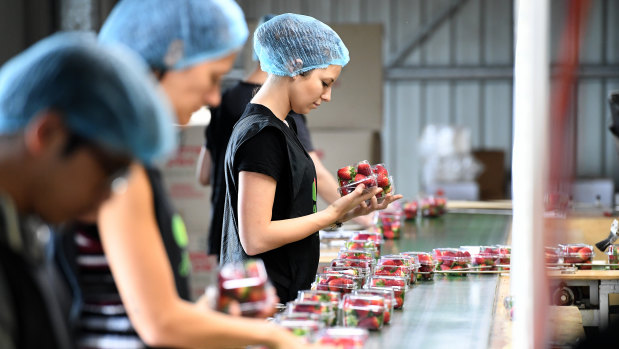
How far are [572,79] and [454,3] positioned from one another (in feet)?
32.6

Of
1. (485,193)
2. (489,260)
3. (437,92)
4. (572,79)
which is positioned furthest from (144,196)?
(437,92)

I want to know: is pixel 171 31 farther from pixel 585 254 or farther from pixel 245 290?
pixel 585 254

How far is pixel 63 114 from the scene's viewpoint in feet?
4.01

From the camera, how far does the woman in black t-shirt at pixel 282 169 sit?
2.50m

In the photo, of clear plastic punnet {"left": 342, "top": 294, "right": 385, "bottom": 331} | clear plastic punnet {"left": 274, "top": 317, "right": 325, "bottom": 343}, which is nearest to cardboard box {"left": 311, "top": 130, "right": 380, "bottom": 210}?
clear plastic punnet {"left": 342, "top": 294, "right": 385, "bottom": 331}

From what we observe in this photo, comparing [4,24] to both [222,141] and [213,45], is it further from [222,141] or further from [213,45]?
[213,45]

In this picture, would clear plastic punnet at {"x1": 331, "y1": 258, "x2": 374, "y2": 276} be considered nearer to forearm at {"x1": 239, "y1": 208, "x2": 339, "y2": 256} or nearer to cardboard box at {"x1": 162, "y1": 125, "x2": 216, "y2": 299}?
forearm at {"x1": 239, "y1": 208, "x2": 339, "y2": 256}

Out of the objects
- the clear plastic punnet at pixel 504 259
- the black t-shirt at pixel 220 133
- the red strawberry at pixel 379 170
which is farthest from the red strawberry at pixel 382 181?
the black t-shirt at pixel 220 133

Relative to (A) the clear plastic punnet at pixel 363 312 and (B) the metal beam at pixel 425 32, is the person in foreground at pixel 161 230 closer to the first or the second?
(A) the clear plastic punnet at pixel 363 312

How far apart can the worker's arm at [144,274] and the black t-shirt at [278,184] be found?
3.35 ft

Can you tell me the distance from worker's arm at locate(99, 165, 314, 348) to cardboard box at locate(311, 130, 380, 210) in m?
4.56

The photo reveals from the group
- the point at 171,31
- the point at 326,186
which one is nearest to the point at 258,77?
the point at 326,186

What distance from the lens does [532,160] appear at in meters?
1.71

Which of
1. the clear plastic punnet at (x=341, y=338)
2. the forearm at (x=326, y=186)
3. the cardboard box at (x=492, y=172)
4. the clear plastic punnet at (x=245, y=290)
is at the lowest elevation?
the cardboard box at (x=492, y=172)
